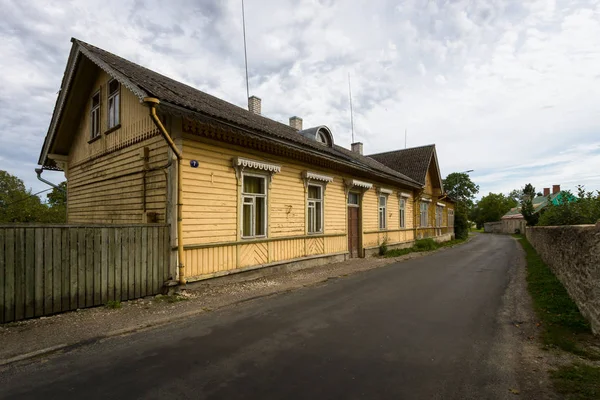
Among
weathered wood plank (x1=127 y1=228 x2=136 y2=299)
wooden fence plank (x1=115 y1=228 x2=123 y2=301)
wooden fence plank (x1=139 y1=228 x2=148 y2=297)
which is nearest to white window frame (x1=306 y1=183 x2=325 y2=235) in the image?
wooden fence plank (x1=139 y1=228 x2=148 y2=297)

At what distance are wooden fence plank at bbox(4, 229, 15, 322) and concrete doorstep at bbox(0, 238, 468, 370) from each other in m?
0.21

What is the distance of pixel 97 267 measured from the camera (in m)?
6.26

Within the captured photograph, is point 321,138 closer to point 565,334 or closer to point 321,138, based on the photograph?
point 321,138

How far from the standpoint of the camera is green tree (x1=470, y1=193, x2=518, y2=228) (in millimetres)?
81812

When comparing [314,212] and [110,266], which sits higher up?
[314,212]

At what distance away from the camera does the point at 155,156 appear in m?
8.10

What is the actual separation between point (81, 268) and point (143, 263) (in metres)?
1.19

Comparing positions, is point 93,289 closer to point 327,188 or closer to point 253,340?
point 253,340

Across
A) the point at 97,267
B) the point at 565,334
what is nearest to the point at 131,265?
the point at 97,267

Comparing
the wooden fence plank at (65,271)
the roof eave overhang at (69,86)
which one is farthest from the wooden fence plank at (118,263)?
the roof eave overhang at (69,86)

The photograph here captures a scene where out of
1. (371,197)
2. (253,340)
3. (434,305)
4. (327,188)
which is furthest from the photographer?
(371,197)

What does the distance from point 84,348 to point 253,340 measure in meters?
2.29

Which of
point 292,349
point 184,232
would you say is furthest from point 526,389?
point 184,232

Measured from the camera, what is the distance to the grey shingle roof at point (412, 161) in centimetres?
2297
